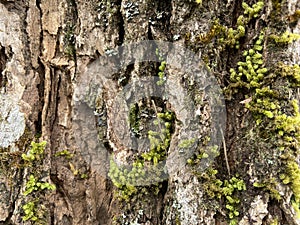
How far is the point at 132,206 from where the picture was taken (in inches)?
69.9

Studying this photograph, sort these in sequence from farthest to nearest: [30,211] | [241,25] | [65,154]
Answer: [65,154]
[30,211]
[241,25]

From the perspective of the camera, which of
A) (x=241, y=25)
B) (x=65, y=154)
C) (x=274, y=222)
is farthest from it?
(x=65, y=154)

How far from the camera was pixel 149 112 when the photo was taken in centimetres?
181

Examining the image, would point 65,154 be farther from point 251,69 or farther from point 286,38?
point 286,38

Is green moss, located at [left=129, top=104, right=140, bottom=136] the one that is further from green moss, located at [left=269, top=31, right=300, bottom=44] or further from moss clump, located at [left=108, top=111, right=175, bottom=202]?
green moss, located at [left=269, top=31, right=300, bottom=44]

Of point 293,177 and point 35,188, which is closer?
point 293,177

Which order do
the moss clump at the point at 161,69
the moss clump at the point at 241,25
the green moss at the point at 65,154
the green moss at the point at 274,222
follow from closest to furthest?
the green moss at the point at 274,222 → the moss clump at the point at 241,25 → the moss clump at the point at 161,69 → the green moss at the point at 65,154

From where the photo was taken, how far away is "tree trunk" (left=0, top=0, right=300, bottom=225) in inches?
63.7

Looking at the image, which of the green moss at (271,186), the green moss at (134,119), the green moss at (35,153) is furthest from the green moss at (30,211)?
the green moss at (271,186)

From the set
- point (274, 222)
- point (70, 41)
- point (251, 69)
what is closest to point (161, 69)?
point (251, 69)

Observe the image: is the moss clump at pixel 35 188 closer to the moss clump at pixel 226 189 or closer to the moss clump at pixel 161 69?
the moss clump at pixel 161 69

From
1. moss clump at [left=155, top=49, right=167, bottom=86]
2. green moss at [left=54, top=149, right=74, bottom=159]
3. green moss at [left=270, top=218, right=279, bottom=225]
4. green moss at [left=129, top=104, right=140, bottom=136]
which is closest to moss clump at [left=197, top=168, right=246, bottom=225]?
green moss at [left=270, top=218, right=279, bottom=225]

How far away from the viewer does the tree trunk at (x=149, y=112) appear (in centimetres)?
162

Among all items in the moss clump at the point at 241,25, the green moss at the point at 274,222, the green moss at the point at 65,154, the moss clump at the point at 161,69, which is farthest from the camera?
the green moss at the point at 65,154
